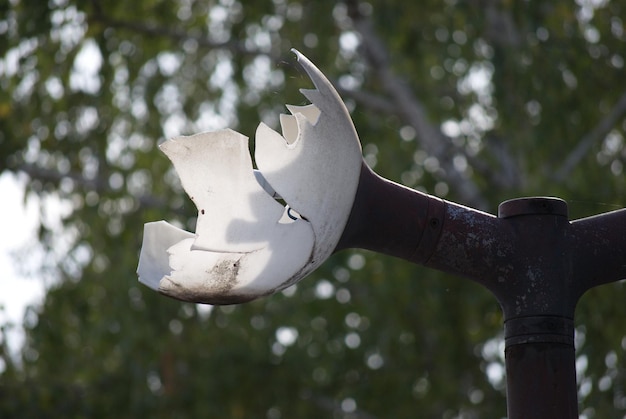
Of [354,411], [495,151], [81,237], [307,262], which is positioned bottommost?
[354,411]

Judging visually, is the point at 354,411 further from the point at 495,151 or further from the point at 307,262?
the point at 307,262

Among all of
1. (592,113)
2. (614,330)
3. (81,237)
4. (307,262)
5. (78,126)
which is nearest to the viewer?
(307,262)

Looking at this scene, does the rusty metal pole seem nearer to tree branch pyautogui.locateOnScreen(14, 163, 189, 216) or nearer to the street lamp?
the street lamp

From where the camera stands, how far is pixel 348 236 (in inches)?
73.2

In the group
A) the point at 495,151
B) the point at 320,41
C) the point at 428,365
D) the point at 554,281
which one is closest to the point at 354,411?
the point at 428,365

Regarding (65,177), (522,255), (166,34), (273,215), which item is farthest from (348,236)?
(65,177)

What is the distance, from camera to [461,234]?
76.0 inches

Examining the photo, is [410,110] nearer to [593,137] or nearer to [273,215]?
[593,137]

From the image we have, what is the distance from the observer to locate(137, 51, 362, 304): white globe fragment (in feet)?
5.88

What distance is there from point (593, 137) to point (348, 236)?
13.5ft

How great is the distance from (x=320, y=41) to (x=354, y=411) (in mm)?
2149

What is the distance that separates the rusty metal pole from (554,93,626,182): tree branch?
361 cm

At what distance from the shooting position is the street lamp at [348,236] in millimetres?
1798

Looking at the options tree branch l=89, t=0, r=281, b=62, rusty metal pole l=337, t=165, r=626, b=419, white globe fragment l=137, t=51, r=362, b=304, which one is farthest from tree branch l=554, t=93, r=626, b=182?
white globe fragment l=137, t=51, r=362, b=304
